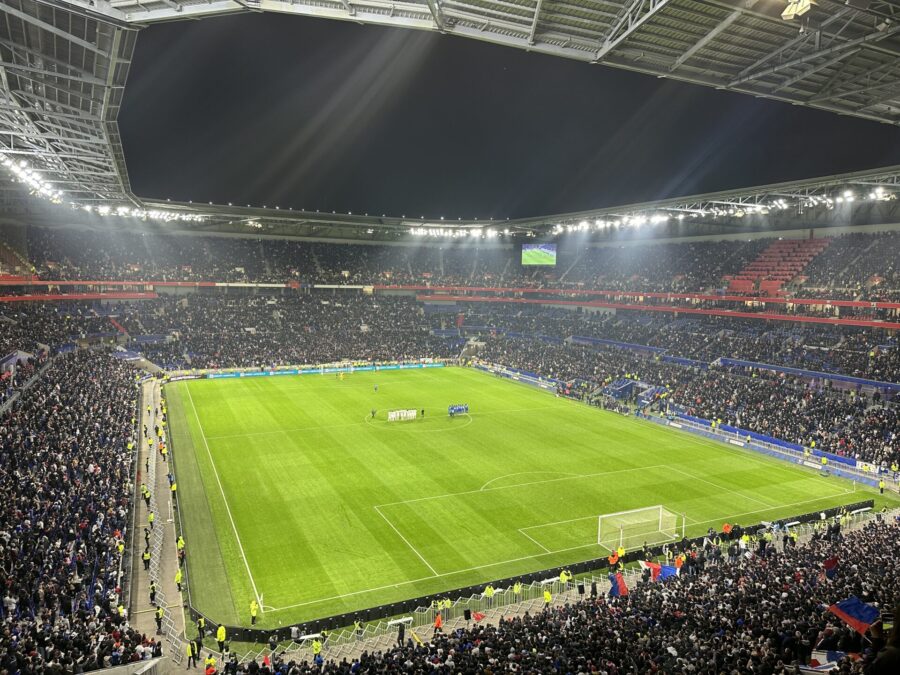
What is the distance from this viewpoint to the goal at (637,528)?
24.2 m

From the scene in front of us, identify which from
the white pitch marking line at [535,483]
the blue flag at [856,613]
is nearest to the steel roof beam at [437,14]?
the blue flag at [856,613]

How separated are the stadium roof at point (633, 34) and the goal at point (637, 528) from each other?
1711cm

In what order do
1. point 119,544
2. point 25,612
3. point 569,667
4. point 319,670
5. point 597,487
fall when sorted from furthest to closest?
point 597,487, point 119,544, point 25,612, point 319,670, point 569,667

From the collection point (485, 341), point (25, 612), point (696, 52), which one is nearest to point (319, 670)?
point (25, 612)

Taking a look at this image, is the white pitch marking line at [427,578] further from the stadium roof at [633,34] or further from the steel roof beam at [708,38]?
the steel roof beam at [708,38]

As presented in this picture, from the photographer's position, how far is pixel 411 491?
1161 inches

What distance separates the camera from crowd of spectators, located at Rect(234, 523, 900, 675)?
11492 mm

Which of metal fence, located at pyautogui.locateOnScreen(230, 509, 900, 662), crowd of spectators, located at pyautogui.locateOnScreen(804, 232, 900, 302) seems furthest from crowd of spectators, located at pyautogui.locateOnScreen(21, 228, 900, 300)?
metal fence, located at pyautogui.locateOnScreen(230, 509, 900, 662)

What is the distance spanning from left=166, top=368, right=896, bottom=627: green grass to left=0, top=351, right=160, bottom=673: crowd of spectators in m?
3.39

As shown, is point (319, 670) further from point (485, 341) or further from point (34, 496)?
point (485, 341)

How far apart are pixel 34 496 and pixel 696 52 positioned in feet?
88.6

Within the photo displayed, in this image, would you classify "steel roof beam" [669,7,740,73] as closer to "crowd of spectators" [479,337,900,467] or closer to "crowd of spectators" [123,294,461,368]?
"crowd of spectators" [479,337,900,467]

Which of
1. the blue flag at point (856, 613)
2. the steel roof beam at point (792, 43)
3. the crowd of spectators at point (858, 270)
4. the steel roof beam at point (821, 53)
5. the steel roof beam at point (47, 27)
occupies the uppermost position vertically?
the steel roof beam at point (47, 27)

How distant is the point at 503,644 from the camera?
13.5 meters
